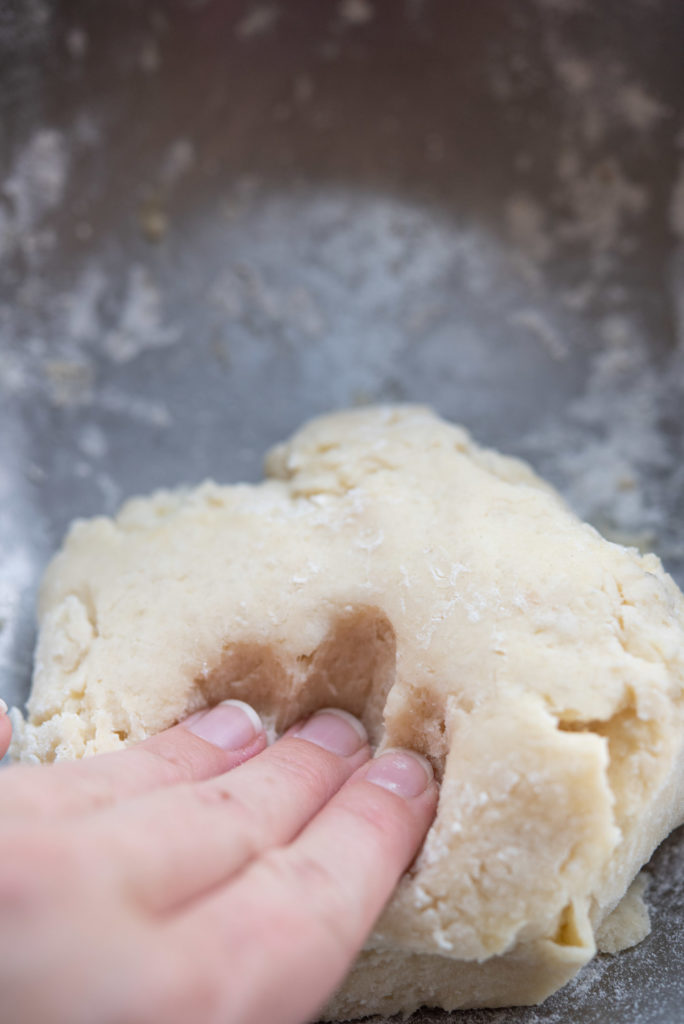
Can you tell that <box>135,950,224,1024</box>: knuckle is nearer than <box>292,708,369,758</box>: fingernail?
Yes

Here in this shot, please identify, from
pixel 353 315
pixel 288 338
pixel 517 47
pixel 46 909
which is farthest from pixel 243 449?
pixel 46 909

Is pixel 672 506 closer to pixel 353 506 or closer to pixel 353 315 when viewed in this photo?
pixel 353 506

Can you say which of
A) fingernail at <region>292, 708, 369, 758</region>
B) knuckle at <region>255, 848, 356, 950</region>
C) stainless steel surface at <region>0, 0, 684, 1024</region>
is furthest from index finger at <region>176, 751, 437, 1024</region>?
stainless steel surface at <region>0, 0, 684, 1024</region>

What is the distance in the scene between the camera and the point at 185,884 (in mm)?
632

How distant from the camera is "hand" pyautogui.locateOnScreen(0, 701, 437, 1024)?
534 mm

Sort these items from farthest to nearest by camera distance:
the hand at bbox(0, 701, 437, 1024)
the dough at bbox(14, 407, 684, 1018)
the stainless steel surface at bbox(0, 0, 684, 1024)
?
the stainless steel surface at bbox(0, 0, 684, 1024) → the dough at bbox(14, 407, 684, 1018) → the hand at bbox(0, 701, 437, 1024)

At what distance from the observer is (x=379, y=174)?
1.71 meters

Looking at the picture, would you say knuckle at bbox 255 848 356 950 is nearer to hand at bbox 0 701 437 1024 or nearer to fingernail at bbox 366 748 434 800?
hand at bbox 0 701 437 1024

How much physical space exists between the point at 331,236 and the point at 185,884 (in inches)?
55.1

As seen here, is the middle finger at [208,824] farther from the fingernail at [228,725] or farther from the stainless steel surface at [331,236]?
the stainless steel surface at [331,236]

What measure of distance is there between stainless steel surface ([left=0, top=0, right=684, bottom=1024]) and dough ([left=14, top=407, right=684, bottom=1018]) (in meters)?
0.32

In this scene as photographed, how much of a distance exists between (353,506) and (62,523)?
0.61 m

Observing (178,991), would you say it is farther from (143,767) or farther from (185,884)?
(143,767)

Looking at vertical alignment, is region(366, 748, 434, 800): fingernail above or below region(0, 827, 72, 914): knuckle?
below
